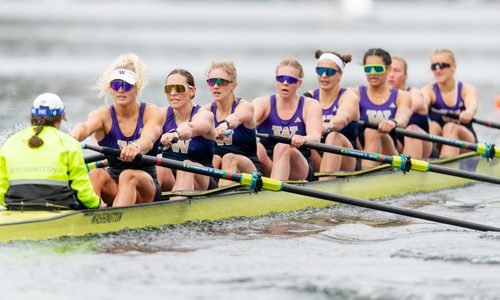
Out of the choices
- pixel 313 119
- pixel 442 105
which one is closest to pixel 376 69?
pixel 313 119

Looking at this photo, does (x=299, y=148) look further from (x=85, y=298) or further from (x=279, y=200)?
(x=85, y=298)

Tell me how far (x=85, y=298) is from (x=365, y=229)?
3710mm

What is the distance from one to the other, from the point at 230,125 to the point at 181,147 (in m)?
0.52

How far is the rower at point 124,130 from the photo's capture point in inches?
364

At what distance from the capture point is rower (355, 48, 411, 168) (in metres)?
12.7

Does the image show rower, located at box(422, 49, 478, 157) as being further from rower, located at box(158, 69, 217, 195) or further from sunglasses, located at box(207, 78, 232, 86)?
rower, located at box(158, 69, 217, 195)

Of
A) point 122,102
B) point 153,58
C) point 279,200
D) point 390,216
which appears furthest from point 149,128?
point 153,58

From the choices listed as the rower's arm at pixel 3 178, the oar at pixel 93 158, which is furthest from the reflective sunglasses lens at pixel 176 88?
the rower's arm at pixel 3 178

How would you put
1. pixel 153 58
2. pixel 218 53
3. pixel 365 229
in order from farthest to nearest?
pixel 218 53 → pixel 153 58 → pixel 365 229

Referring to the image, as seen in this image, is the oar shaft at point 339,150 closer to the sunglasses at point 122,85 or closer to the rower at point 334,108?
the rower at point 334,108

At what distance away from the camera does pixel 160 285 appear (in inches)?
301

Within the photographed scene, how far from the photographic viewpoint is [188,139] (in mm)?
9820

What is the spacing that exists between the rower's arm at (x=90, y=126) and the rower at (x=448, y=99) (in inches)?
242

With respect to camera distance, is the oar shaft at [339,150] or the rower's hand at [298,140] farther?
the oar shaft at [339,150]
